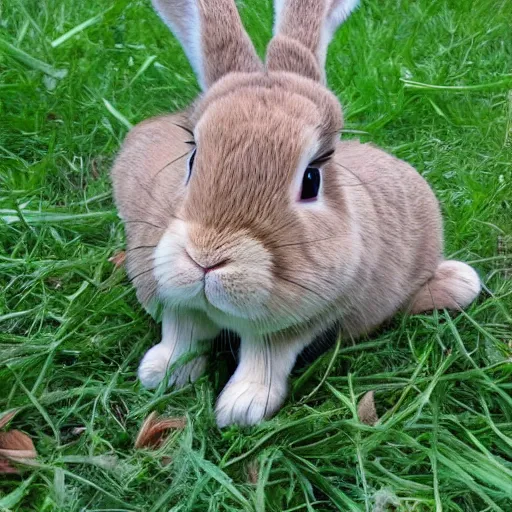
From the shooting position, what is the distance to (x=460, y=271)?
8.87ft

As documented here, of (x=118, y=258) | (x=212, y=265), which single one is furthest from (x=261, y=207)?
(x=118, y=258)

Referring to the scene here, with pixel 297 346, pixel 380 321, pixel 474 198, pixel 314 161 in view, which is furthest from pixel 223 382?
pixel 474 198

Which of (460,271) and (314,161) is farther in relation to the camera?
(460,271)

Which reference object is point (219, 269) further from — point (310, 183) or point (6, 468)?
point (6, 468)

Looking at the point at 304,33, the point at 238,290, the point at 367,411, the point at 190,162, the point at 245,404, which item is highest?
the point at 304,33

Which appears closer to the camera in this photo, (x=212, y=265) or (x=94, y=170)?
(x=212, y=265)

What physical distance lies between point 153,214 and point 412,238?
88 cm

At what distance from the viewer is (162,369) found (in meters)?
2.30

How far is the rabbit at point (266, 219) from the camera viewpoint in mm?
1853

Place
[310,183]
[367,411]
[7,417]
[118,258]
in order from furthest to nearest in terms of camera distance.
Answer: [118,258], [367,411], [7,417], [310,183]

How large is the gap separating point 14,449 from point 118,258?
2.93ft

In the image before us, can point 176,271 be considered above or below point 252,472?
above

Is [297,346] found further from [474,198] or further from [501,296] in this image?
[474,198]

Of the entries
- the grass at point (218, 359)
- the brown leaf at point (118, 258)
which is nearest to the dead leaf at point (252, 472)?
the grass at point (218, 359)
